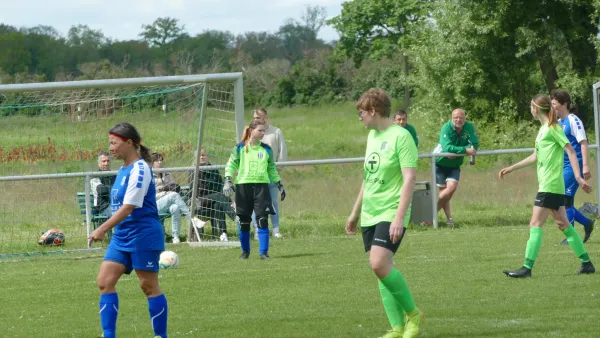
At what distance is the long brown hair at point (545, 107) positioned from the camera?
31.5ft

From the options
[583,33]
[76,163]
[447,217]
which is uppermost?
[583,33]

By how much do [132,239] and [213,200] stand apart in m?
8.53

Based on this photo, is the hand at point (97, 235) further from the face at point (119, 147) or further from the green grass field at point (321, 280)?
the green grass field at point (321, 280)

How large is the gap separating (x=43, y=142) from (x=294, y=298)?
7597 mm

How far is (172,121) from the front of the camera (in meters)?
15.2

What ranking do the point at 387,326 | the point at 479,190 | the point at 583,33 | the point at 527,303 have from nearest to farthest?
the point at 387,326 → the point at 527,303 → the point at 479,190 → the point at 583,33

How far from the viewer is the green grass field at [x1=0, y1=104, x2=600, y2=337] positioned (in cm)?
767

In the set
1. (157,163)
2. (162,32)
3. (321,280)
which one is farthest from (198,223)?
(162,32)

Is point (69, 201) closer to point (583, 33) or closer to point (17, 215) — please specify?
point (17, 215)

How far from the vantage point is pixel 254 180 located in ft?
41.0

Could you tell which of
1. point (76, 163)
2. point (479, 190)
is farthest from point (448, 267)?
point (479, 190)

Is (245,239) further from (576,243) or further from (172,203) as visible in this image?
(576,243)

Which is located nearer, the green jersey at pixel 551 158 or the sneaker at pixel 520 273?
the green jersey at pixel 551 158

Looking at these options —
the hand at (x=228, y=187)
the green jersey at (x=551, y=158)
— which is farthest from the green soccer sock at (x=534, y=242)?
the hand at (x=228, y=187)
